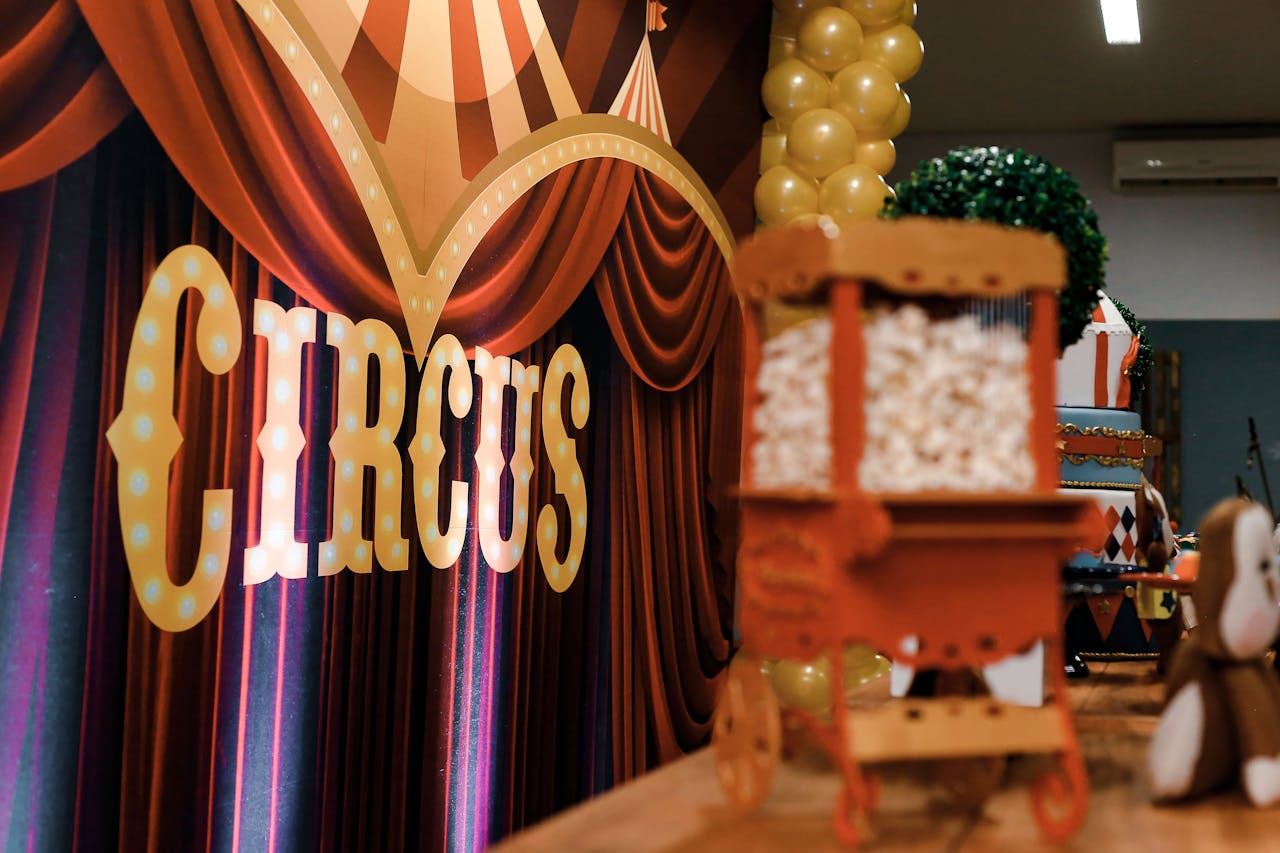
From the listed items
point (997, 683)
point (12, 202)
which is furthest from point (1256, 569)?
point (12, 202)

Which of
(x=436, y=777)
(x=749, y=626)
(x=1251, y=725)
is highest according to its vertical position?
(x=749, y=626)

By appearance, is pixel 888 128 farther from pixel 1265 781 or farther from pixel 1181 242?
pixel 1181 242

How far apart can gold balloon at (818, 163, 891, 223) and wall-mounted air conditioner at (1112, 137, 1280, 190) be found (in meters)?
3.38

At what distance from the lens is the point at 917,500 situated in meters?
1.33

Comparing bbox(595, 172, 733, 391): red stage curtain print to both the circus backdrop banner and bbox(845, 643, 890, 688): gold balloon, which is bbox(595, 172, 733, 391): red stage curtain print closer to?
the circus backdrop banner

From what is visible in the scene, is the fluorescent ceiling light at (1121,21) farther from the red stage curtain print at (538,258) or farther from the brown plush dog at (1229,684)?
the brown plush dog at (1229,684)

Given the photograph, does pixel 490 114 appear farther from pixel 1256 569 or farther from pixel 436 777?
pixel 1256 569

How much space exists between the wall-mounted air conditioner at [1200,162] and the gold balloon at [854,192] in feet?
11.1

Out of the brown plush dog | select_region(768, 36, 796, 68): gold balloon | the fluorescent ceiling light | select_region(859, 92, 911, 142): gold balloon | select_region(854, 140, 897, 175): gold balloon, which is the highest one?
the fluorescent ceiling light

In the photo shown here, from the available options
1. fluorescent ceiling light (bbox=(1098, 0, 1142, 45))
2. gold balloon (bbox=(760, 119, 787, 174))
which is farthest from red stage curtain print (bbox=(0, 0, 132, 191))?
fluorescent ceiling light (bbox=(1098, 0, 1142, 45))

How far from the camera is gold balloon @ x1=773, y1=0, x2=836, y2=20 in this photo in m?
4.03

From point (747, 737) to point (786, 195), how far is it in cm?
284

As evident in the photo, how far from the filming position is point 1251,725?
1.49 meters

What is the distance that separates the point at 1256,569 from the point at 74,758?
1700 millimetres
